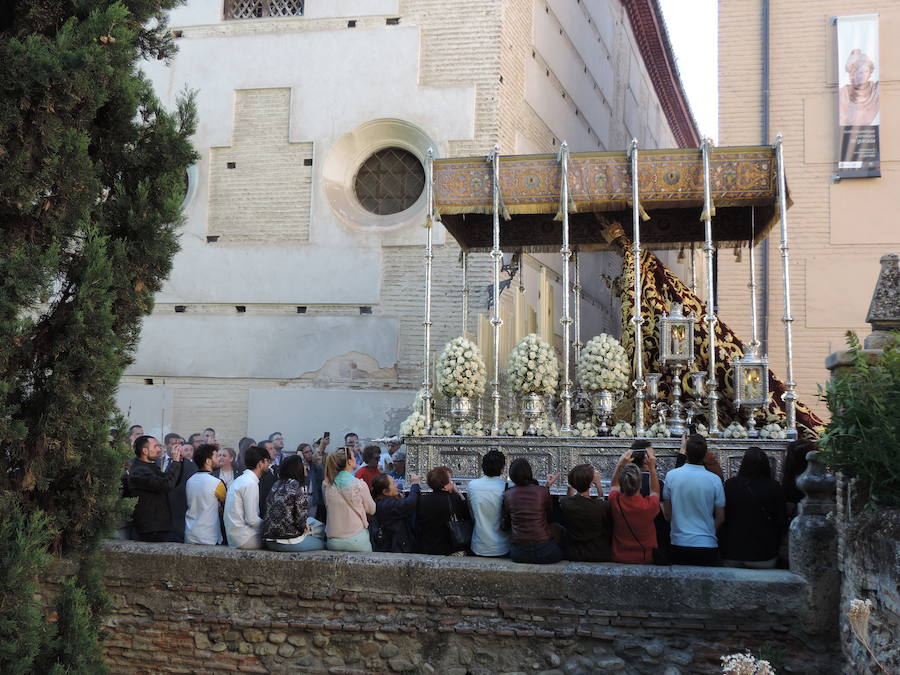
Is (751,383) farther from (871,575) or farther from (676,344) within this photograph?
(871,575)

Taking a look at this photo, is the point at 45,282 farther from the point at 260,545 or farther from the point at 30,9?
the point at 260,545

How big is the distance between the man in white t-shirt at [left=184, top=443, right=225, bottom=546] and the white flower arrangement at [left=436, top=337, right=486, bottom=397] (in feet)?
10.1

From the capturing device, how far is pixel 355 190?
1644 centimetres

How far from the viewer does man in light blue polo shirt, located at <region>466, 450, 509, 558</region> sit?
701cm

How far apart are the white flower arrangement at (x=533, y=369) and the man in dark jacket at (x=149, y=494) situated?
3799mm

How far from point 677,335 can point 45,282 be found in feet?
22.8

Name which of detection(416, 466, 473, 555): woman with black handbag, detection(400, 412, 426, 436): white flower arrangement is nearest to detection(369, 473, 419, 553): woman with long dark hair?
detection(416, 466, 473, 555): woman with black handbag

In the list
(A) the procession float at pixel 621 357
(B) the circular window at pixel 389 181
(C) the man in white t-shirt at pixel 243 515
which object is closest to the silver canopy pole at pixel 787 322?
(A) the procession float at pixel 621 357

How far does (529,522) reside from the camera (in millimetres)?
6699

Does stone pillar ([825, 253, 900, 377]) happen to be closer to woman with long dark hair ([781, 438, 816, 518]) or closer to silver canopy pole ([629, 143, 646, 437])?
woman with long dark hair ([781, 438, 816, 518])

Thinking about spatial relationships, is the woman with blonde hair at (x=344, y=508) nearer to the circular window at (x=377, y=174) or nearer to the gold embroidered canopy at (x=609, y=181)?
the gold embroidered canopy at (x=609, y=181)

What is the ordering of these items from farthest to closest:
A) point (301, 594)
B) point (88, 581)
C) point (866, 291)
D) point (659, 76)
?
point (659, 76)
point (866, 291)
point (301, 594)
point (88, 581)

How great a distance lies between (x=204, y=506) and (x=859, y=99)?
44.4 ft

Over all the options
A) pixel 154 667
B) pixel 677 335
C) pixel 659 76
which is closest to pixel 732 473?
pixel 677 335
